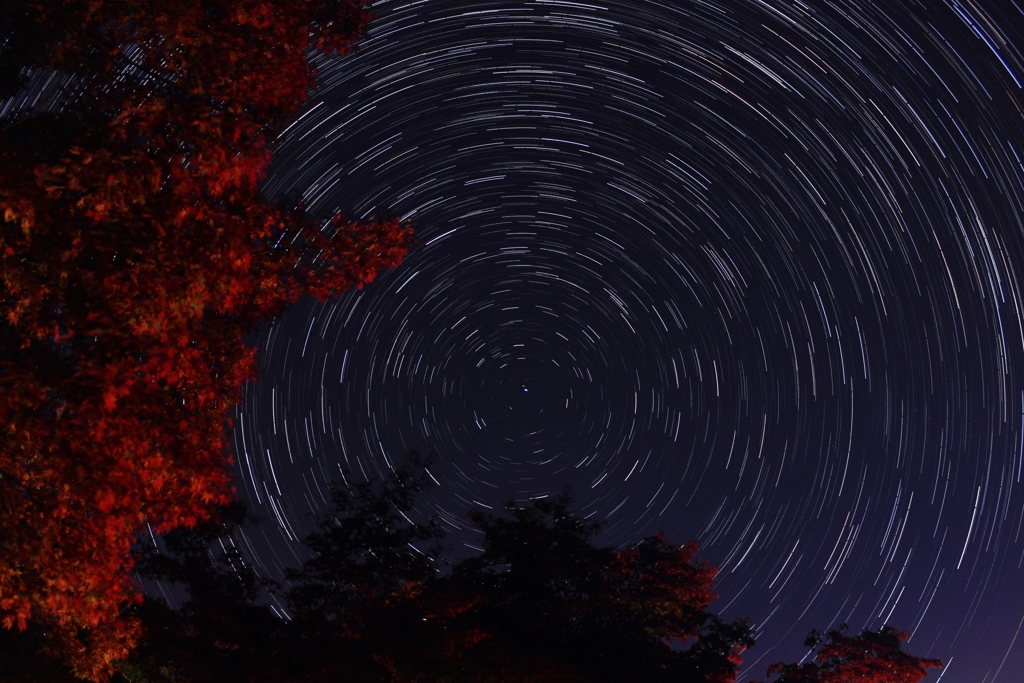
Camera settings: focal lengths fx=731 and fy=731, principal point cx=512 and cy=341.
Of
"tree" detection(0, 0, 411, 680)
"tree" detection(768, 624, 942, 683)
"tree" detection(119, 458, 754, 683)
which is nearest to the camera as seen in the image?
"tree" detection(0, 0, 411, 680)


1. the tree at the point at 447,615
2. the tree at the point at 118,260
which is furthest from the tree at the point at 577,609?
the tree at the point at 118,260

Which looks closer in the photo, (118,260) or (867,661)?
(118,260)

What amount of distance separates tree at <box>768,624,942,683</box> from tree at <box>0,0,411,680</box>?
1762cm

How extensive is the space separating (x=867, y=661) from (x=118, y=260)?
2079cm

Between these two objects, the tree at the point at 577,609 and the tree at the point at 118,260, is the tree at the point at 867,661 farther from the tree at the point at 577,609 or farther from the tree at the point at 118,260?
the tree at the point at 118,260

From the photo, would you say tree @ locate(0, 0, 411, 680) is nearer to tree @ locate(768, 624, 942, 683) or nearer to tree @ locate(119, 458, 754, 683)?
tree @ locate(119, 458, 754, 683)

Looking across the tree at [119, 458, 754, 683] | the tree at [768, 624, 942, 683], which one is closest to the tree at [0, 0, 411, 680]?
the tree at [119, 458, 754, 683]

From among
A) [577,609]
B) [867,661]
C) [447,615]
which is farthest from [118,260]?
[867,661]

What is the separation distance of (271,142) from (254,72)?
105cm

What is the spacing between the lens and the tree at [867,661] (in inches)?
757

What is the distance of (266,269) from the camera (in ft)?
24.3

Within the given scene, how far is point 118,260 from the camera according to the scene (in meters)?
5.87

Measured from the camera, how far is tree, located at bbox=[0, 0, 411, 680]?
553 cm

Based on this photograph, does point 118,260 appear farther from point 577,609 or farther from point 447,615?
point 577,609
